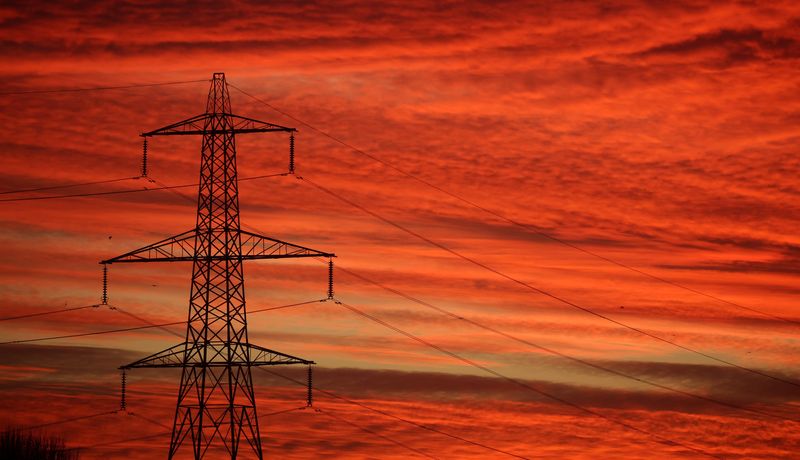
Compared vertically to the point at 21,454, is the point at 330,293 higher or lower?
higher

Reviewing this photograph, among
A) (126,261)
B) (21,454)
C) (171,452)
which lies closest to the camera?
(126,261)

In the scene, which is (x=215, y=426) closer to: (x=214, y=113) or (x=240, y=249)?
(x=240, y=249)

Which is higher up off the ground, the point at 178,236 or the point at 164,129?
the point at 164,129

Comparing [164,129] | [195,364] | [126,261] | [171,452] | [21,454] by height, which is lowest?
[21,454]

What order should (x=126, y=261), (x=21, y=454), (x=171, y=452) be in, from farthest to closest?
(x=21, y=454) → (x=171, y=452) → (x=126, y=261)

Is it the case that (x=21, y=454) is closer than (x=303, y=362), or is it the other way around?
(x=303, y=362)

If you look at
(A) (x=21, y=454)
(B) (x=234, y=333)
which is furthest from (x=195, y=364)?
(A) (x=21, y=454)

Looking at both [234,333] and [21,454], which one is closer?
[234,333]

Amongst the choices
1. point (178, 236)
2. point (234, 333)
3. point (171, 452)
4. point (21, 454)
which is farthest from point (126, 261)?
point (21, 454)

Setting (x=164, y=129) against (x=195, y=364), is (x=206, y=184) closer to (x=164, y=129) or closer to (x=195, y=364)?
(x=164, y=129)
